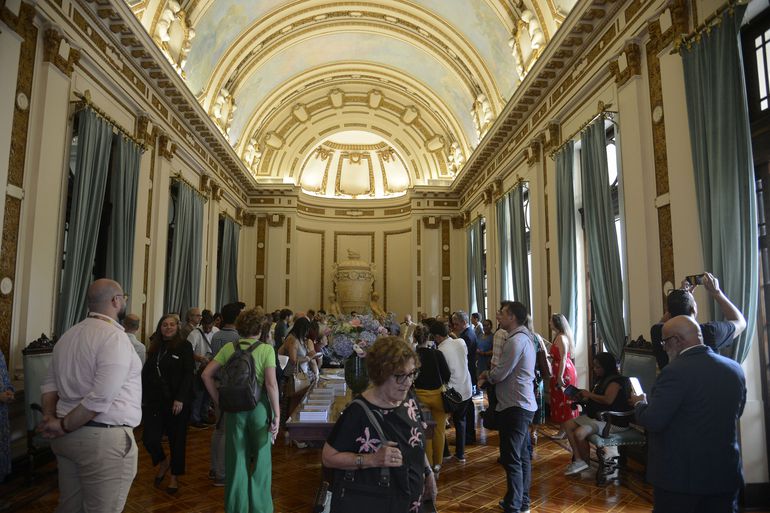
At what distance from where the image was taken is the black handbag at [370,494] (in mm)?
1905

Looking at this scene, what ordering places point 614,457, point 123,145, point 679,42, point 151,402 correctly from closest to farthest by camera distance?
1. point 151,402
2. point 679,42
3. point 614,457
4. point 123,145

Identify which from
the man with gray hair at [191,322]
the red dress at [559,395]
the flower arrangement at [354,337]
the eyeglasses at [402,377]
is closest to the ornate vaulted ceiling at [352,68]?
the man with gray hair at [191,322]

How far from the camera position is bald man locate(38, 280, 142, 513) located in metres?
2.47

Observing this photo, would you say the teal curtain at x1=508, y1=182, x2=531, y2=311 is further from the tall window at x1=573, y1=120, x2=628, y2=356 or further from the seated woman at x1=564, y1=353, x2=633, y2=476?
the seated woman at x1=564, y1=353, x2=633, y2=476

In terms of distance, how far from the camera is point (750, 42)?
14.8 feet

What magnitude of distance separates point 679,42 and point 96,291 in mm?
5368

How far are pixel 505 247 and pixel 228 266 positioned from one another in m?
7.42

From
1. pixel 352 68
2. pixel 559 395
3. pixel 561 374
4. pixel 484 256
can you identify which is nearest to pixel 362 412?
pixel 559 395

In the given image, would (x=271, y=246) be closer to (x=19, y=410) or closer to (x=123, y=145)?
(x=123, y=145)

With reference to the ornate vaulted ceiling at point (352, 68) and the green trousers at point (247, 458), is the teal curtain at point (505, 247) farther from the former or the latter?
the green trousers at point (247, 458)

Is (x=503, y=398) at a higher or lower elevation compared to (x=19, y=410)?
higher

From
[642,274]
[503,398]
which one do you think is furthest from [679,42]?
[503,398]

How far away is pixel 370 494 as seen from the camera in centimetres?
191

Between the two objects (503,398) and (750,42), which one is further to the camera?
(750,42)
